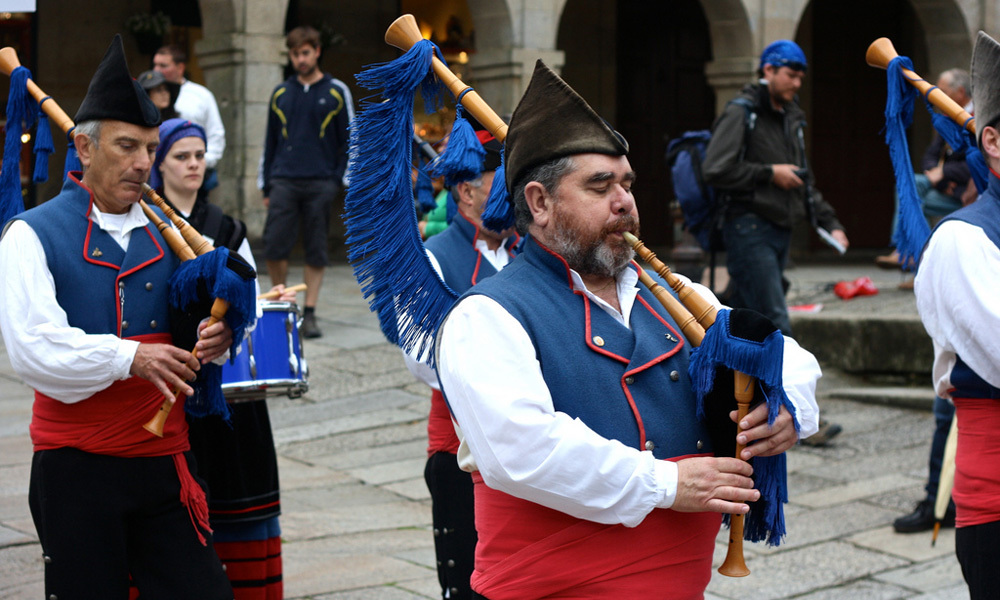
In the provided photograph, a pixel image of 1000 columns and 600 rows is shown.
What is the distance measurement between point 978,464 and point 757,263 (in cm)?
358

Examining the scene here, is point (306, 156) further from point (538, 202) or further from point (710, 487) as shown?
point (710, 487)

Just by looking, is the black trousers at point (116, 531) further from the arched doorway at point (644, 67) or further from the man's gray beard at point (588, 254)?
the arched doorway at point (644, 67)

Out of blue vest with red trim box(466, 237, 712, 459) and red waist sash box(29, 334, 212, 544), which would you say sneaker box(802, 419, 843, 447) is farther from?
blue vest with red trim box(466, 237, 712, 459)

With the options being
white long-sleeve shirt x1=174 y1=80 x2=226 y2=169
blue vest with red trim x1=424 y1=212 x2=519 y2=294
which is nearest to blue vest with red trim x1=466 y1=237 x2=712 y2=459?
blue vest with red trim x1=424 y1=212 x2=519 y2=294

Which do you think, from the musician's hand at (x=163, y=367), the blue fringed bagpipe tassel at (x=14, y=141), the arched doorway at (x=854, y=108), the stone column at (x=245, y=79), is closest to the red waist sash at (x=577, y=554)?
the musician's hand at (x=163, y=367)

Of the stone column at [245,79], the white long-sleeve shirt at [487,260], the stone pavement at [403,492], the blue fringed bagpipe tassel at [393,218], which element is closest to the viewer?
the blue fringed bagpipe tassel at [393,218]

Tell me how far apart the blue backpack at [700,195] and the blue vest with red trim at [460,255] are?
10.3 feet

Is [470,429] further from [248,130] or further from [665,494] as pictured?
[248,130]

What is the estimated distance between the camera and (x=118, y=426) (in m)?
3.35

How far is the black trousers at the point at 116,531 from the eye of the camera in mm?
3266

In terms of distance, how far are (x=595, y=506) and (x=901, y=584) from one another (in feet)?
10.4

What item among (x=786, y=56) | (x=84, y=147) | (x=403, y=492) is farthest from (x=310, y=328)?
(x=84, y=147)

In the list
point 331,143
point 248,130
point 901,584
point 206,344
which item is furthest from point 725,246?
point 248,130

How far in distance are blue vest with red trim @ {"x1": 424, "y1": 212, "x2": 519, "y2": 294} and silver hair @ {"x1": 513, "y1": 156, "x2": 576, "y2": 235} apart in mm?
1183
